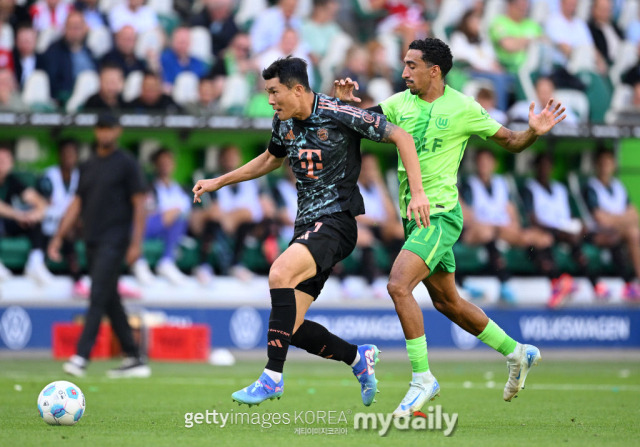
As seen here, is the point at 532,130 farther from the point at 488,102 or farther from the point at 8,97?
the point at 488,102

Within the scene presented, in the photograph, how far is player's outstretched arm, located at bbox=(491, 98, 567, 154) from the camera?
737cm

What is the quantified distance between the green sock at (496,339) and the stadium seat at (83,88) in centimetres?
919

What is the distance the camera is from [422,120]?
757 cm

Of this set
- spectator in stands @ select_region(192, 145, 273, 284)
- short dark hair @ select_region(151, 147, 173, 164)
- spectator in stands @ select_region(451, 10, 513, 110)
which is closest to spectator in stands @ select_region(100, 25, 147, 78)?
short dark hair @ select_region(151, 147, 173, 164)

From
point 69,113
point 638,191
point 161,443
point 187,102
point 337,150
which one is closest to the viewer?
point 161,443

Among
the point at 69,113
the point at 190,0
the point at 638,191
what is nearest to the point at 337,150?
the point at 69,113

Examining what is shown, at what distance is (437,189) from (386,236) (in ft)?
30.1

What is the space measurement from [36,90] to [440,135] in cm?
927

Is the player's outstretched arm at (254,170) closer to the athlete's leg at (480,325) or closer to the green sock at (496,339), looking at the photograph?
the athlete's leg at (480,325)

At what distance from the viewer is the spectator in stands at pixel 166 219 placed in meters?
15.4

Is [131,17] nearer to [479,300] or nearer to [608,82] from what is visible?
[479,300]

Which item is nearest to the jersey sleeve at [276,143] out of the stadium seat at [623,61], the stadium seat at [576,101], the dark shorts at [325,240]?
the dark shorts at [325,240]

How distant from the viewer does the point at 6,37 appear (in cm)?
1552

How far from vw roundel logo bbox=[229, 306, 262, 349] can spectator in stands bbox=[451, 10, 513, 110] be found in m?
5.80
